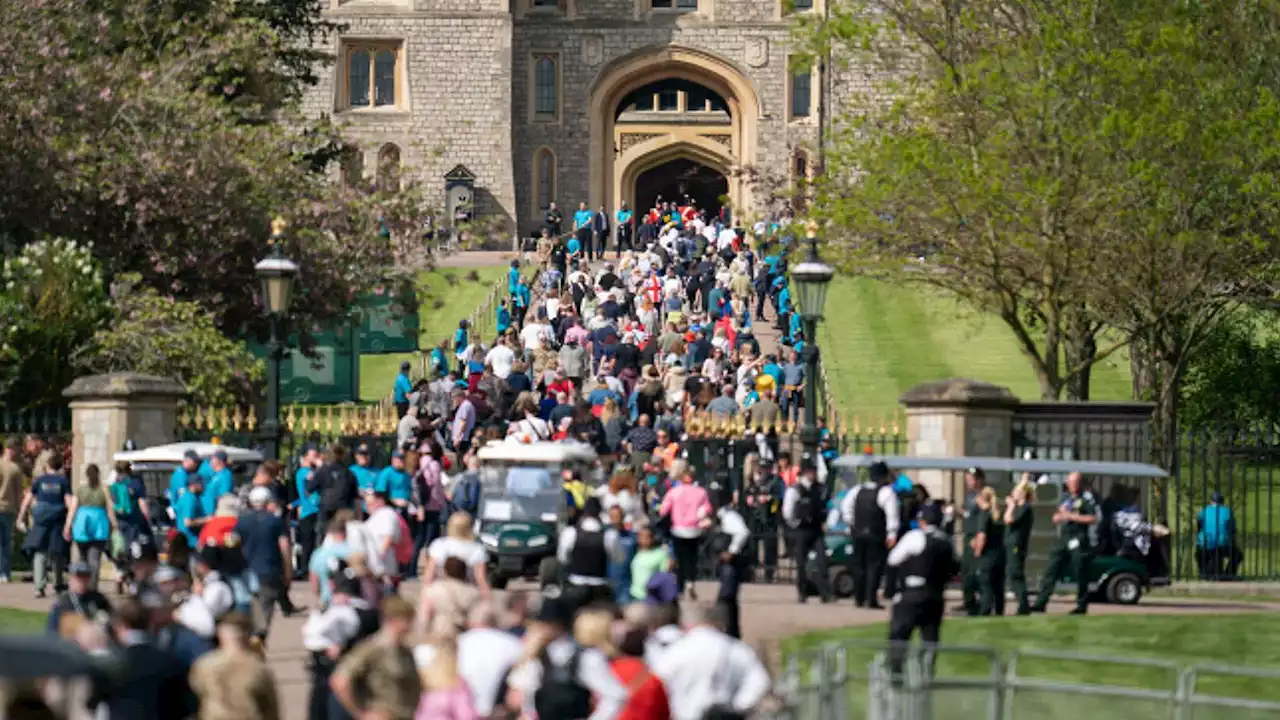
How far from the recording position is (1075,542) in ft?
78.6

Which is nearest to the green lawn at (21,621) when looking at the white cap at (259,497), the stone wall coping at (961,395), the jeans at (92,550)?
the jeans at (92,550)

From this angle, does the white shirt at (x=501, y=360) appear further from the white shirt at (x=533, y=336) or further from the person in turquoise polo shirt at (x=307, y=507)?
the person in turquoise polo shirt at (x=307, y=507)

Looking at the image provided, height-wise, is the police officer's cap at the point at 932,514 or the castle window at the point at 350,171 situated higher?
the castle window at the point at 350,171

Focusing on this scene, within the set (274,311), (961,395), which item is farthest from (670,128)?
(274,311)

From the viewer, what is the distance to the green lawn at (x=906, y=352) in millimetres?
43250

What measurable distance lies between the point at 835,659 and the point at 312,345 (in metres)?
23.8

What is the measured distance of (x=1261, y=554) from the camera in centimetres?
3094

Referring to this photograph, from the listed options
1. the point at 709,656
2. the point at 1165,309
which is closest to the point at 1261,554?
the point at 1165,309

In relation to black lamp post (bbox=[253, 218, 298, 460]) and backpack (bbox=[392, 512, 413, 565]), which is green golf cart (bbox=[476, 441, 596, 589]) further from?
backpack (bbox=[392, 512, 413, 565])

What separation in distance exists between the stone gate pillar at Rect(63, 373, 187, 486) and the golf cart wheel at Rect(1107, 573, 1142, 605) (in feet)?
33.6

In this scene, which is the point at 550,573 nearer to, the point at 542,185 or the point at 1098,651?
the point at 1098,651

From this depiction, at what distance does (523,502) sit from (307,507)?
2.07 m

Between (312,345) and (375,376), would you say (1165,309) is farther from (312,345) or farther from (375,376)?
(375,376)

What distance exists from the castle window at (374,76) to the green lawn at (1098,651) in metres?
49.0
